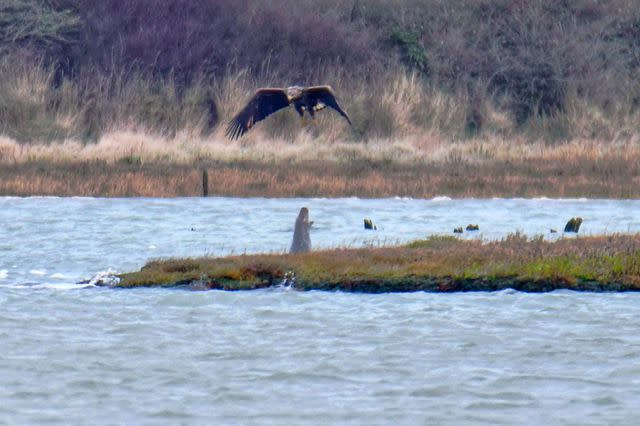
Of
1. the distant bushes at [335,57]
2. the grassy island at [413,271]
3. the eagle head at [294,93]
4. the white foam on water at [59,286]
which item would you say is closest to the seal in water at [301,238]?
the grassy island at [413,271]

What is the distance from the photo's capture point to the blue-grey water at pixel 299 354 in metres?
11.2

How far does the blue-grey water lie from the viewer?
11.2 metres

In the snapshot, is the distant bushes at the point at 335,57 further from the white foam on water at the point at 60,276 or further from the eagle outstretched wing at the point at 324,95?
the white foam on water at the point at 60,276

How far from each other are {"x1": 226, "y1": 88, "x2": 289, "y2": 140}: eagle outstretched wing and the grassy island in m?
2.64

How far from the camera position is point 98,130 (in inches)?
1367

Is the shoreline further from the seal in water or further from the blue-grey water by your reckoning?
the seal in water

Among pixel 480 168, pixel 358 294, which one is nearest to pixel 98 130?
pixel 480 168

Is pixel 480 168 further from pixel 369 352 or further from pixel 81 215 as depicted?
pixel 369 352

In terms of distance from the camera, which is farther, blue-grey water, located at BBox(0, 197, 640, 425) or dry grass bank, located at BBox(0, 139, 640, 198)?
dry grass bank, located at BBox(0, 139, 640, 198)

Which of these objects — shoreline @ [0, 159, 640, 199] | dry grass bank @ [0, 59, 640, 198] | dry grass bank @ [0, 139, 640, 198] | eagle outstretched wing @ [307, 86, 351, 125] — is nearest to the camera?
eagle outstretched wing @ [307, 86, 351, 125]

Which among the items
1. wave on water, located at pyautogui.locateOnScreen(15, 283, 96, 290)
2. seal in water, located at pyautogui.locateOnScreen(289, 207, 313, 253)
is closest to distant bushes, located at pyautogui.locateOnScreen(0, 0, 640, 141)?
seal in water, located at pyautogui.locateOnScreen(289, 207, 313, 253)

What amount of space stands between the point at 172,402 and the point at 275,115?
2269cm

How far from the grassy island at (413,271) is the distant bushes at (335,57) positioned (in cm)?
1816

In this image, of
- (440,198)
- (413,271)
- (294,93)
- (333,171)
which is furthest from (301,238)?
(333,171)
